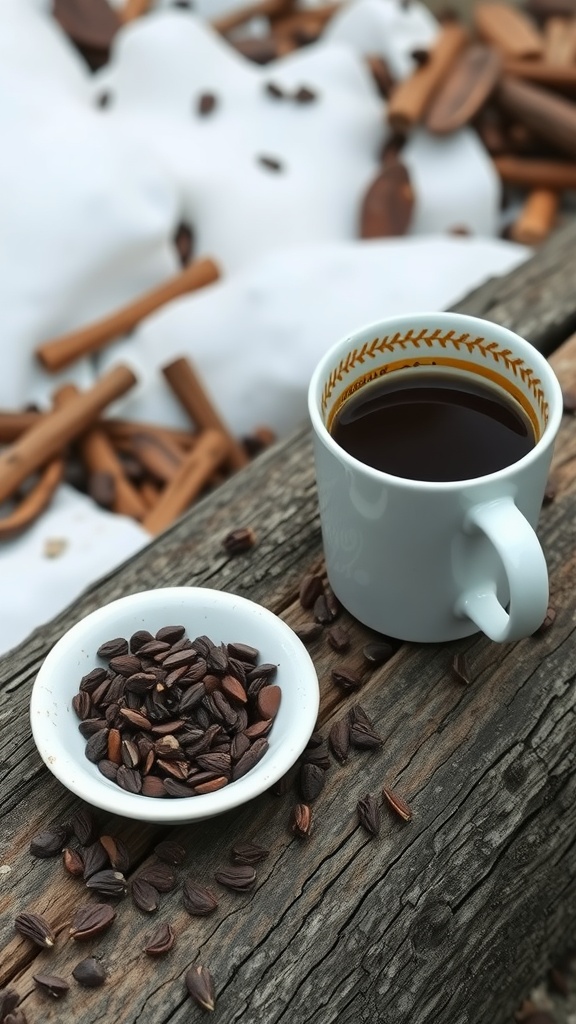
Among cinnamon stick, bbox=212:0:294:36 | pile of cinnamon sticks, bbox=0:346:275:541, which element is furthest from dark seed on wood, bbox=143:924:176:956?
cinnamon stick, bbox=212:0:294:36

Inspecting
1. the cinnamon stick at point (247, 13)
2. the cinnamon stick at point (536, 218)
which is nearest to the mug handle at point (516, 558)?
the cinnamon stick at point (536, 218)

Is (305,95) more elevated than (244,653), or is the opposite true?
(244,653)

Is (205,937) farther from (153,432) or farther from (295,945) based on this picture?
(153,432)

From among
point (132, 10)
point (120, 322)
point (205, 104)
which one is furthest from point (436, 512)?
point (132, 10)

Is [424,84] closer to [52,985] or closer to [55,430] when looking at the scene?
[55,430]

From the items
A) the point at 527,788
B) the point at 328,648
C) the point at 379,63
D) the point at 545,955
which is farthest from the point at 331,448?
the point at 379,63

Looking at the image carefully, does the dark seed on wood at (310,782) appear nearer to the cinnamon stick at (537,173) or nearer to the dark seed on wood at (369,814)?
the dark seed on wood at (369,814)

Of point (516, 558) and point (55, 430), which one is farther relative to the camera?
point (55, 430)
